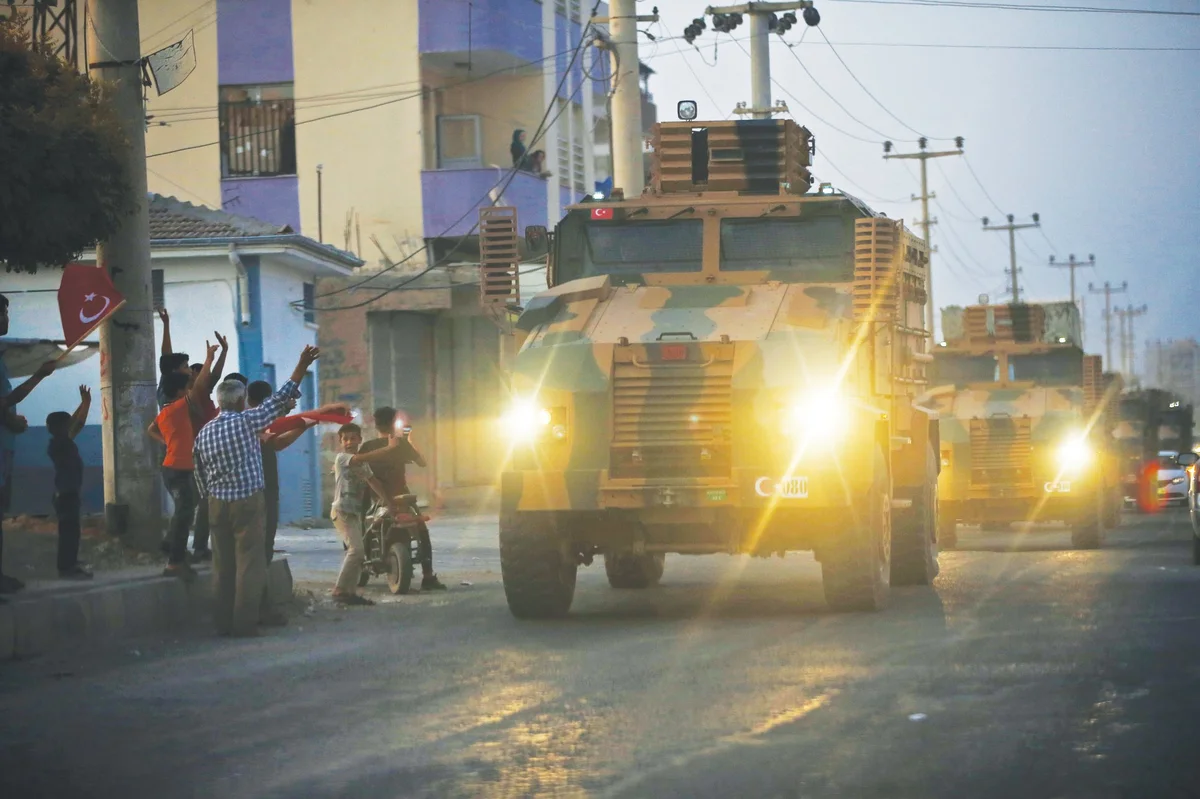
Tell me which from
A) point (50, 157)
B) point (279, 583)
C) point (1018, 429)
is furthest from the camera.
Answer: point (1018, 429)

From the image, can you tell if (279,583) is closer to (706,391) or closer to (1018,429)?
(706,391)

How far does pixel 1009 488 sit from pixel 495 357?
14743 millimetres

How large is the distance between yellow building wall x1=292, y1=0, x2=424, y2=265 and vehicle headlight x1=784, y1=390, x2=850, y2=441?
72.2 feet

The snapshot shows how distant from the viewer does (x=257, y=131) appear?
1371 inches

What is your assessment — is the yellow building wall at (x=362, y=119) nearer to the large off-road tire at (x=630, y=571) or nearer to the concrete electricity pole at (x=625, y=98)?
the concrete electricity pole at (x=625, y=98)

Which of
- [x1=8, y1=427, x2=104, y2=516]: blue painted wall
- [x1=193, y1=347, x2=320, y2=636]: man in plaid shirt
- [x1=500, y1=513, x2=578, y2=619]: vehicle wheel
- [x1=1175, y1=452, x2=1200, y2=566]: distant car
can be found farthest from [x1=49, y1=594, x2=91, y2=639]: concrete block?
[x1=8, y1=427, x2=104, y2=516]: blue painted wall

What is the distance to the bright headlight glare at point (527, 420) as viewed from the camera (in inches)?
495

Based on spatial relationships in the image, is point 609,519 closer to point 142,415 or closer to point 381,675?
point 381,675

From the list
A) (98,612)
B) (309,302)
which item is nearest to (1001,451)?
(309,302)

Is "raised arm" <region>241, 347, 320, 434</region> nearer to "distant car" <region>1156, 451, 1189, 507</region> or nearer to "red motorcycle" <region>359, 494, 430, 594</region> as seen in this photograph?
"red motorcycle" <region>359, 494, 430, 594</region>

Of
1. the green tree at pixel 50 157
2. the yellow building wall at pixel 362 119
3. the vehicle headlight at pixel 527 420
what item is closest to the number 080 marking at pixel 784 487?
the vehicle headlight at pixel 527 420

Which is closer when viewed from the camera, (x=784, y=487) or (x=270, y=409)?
(x=784, y=487)

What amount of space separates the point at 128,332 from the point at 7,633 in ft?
12.8

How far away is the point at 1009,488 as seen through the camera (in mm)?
23219
